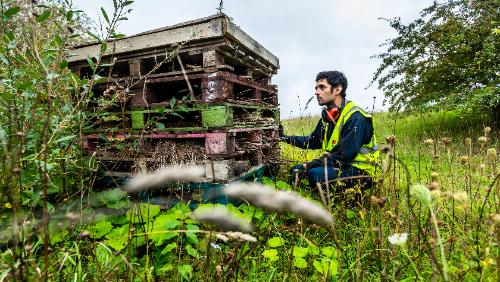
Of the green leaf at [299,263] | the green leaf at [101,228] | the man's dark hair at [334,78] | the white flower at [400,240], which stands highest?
the man's dark hair at [334,78]

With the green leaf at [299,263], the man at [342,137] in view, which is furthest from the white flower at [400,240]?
the man at [342,137]

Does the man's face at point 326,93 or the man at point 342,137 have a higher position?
the man's face at point 326,93

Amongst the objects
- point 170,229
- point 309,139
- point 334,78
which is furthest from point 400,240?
point 334,78

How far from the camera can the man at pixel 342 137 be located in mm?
2732

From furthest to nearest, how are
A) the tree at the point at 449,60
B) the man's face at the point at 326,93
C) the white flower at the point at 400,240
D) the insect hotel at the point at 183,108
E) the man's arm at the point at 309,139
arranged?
1. the tree at the point at 449,60
2. the man's arm at the point at 309,139
3. the man's face at the point at 326,93
4. the insect hotel at the point at 183,108
5. the white flower at the point at 400,240

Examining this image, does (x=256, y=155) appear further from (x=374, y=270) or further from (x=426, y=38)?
(x=426, y=38)

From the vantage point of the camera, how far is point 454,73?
7379 mm

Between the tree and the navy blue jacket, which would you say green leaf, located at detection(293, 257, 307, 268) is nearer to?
the navy blue jacket

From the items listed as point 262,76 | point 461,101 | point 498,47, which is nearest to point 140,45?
point 262,76

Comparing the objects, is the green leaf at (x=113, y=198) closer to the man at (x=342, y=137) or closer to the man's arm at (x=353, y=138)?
the man at (x=342, y=137)

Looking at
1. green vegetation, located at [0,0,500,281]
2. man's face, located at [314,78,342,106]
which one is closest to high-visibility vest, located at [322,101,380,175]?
man's face, located at [314,78,342,106]

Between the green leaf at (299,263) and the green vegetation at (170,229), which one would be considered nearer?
the green vegetation at (170,229)

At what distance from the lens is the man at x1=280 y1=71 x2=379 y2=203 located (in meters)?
2.73

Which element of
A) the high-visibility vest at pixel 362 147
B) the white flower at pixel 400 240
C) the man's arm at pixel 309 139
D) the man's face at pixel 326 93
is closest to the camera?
the white flower at pixel 400 240
